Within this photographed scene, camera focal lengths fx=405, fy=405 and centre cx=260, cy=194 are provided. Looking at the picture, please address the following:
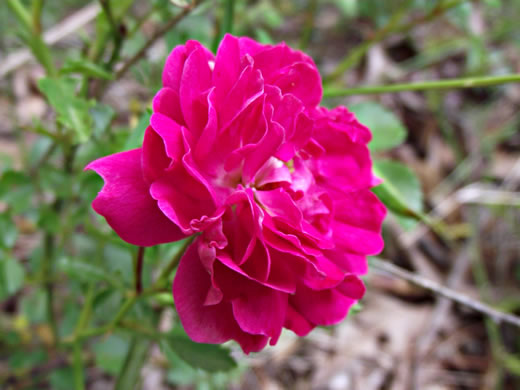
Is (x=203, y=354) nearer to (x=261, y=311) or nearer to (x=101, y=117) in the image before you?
(x=261, y=311)

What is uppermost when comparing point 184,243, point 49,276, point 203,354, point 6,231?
point 184,243

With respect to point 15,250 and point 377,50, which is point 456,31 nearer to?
point 377,50

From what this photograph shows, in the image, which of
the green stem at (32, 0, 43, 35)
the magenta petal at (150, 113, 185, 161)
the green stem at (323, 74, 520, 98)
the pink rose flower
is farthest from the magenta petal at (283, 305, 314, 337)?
the green stem at (32, 0, 43, 35)

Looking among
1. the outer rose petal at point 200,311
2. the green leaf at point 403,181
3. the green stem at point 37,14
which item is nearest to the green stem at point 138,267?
the outer rose petal at point 200,311

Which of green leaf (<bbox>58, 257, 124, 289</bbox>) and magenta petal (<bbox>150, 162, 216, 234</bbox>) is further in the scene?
green leaf (<bbox>58, 257, 124, 289</bbox>)

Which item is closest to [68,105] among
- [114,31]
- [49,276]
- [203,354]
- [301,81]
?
[114,31]

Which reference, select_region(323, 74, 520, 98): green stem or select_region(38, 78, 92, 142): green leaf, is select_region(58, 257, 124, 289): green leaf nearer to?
select_region(38, 78, 92, 142): green leaf
